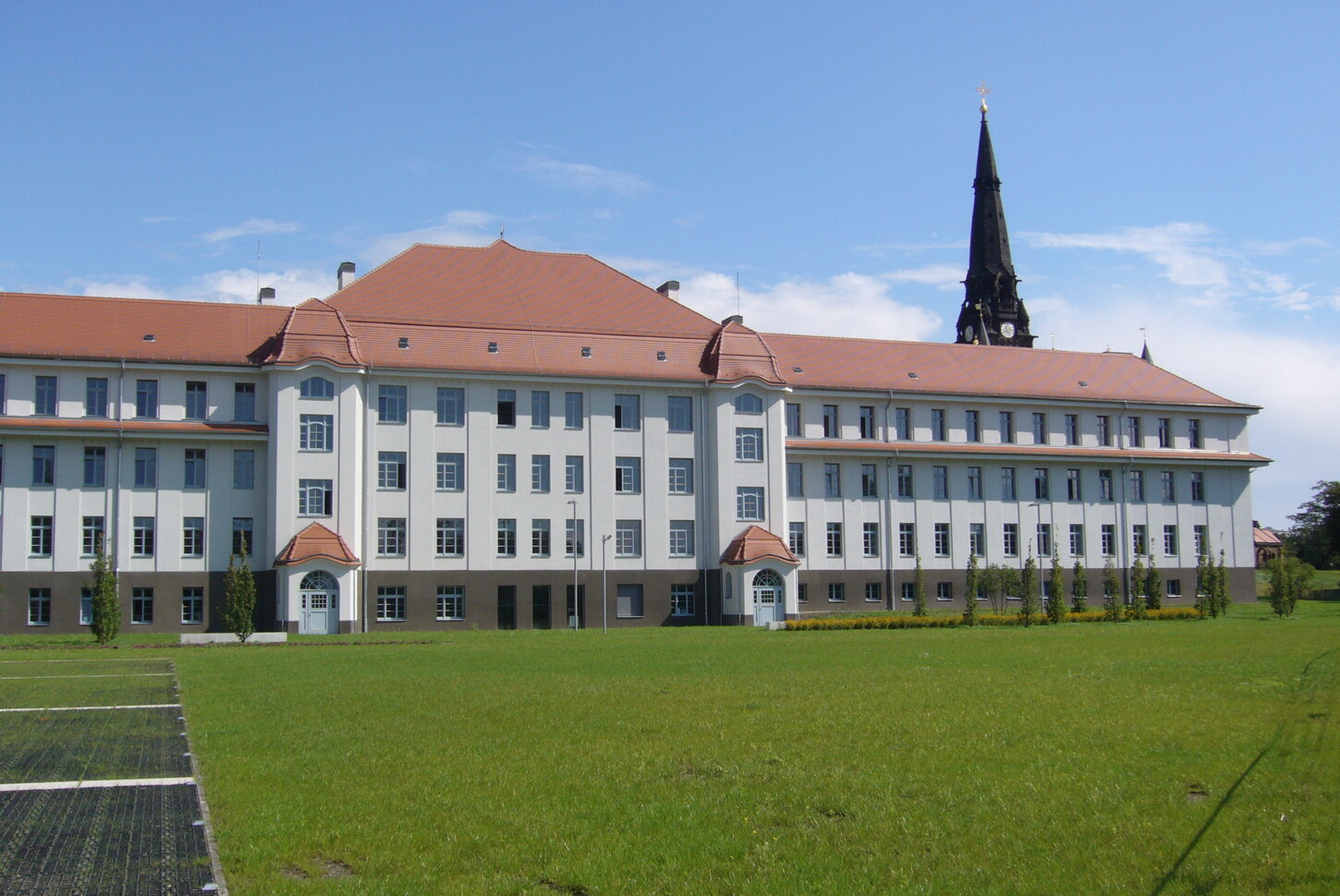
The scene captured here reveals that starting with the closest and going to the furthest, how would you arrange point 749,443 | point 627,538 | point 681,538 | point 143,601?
point 143,601 < point 627,538 < point 681,538 < point 749,443

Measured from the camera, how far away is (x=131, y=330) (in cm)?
5350

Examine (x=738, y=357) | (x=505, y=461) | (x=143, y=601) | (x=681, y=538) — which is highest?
(x=738, y=357)

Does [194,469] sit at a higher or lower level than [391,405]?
lower

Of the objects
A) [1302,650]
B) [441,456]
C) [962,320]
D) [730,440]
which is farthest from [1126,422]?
[1302,650]

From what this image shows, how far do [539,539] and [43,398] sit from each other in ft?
70.8

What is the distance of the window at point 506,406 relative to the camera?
55.3 metres

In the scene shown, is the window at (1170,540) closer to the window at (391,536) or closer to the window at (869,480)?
the window at (869,480)

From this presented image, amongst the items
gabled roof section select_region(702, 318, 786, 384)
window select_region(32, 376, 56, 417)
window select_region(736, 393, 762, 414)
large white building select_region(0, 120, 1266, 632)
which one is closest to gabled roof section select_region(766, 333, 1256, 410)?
large white building select_region(0, 120, 1266, 632)

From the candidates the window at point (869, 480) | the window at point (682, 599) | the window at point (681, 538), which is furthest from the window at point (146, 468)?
the window at point (869, 480)

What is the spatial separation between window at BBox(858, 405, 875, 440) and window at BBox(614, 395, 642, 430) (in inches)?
504

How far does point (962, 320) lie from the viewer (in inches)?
3917

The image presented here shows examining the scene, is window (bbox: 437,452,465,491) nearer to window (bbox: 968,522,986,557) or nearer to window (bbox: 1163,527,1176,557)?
window (bbox: 968,522,986,557)

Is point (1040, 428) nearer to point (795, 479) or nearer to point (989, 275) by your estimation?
point (795, 479)

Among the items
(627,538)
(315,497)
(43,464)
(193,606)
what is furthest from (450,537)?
(43,464)
